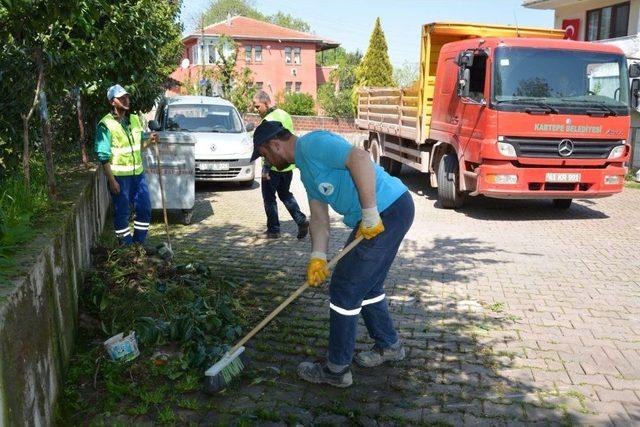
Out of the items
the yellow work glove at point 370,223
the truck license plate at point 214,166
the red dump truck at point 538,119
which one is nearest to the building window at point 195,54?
the truck license plate at point 214,166

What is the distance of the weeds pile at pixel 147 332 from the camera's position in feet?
11.3

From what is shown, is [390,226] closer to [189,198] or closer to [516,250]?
[516,250]

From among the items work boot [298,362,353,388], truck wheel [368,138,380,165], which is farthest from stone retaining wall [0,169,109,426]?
truck wheel [368,138,380,165]

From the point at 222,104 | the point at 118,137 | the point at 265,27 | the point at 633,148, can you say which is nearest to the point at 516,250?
the point at 118,137

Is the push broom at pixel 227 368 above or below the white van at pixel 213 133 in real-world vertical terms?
below

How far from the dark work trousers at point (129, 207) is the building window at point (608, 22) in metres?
17.3

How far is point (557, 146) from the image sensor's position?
8453 millimetres

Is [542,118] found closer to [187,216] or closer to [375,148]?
[187,216]

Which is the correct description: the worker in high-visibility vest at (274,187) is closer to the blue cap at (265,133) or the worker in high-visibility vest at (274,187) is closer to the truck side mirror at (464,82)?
the truck side mirror at (464,82)

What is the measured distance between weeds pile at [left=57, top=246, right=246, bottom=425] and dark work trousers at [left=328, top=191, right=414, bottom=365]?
797mm

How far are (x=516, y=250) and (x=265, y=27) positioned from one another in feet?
161

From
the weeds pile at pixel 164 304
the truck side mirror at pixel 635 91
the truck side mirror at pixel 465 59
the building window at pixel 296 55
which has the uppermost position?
the building window at pixel 296 55

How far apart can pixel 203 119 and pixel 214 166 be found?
143 cm

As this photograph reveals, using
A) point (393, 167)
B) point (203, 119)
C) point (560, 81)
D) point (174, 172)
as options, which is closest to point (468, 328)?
point (174, 172)
